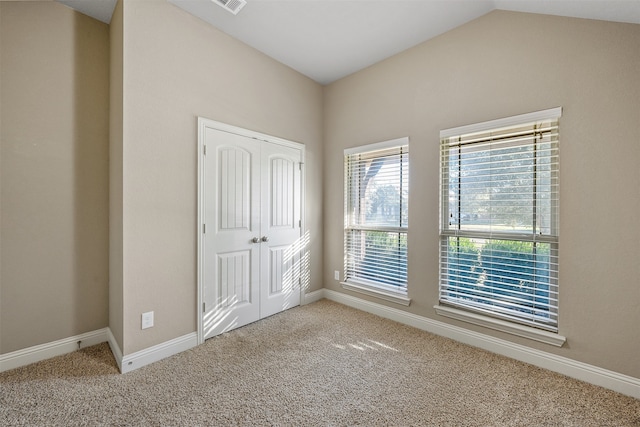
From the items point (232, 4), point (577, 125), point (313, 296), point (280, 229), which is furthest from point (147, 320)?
point (577, 125)

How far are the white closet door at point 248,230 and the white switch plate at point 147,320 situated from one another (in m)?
0.45

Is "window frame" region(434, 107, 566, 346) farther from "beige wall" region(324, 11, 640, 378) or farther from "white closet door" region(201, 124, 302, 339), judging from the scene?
"white closet door" region(201, 124, 302, 339)

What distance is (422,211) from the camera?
9.27 ft

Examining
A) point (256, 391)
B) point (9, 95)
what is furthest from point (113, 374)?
point (9, 95)

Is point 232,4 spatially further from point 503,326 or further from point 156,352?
point 503,326

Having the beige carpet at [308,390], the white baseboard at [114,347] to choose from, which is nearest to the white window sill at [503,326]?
the beige carpet at [308,390]

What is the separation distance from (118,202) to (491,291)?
127 inches

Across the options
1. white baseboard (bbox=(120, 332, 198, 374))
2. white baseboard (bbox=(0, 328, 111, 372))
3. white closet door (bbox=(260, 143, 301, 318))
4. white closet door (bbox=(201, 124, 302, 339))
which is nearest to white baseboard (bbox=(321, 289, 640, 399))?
white closet door (bbox=(260, 143, 301, 318))

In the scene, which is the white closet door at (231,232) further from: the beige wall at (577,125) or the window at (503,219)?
the window at (503,219)

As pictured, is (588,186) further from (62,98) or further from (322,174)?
(62,98)

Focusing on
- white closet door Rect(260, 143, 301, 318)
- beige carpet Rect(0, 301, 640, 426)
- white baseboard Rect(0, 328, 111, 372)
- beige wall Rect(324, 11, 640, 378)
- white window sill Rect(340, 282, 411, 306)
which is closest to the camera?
beige carpet Rect(0, 301, 640, 426)

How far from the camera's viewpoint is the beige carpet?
1.63 metres

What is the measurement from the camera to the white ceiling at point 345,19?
88.9 inches

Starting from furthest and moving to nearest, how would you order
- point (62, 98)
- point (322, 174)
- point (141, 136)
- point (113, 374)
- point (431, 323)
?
point (322, 174) < point (431, 323) < point (62, 98) < point (141, 136) < point (113, 374)
